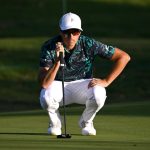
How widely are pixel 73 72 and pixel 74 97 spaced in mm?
291

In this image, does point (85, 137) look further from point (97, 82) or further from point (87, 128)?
point (97, 82)

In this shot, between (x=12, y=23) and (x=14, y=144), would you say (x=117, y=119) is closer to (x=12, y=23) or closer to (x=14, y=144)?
(x=14, y=144)

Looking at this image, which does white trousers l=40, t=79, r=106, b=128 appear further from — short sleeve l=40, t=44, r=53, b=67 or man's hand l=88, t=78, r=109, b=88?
short sleeve l=40, t=44, r=53, b=67

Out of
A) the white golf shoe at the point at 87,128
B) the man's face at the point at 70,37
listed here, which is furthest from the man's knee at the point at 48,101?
the man's face at the point at 70,37

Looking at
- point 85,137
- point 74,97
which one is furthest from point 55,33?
point 85,137

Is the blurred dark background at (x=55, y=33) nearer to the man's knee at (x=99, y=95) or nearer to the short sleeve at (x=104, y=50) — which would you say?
the short sleeve at (x=104, y=50)

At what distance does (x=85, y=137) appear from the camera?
11555mm

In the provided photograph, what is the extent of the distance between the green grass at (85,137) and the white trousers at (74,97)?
249 millimetres

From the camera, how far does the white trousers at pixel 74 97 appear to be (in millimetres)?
11750

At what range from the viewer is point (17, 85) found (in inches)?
1127

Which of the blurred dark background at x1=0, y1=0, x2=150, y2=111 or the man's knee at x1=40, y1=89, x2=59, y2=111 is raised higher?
the blurred dark background at x1=0, y1=0, x2=150, y2=111

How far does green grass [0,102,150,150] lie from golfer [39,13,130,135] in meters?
0.28

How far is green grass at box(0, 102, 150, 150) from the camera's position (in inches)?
417

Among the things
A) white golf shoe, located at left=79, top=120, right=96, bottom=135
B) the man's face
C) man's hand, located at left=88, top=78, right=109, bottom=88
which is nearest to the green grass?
white golf shoe, located at left=79, top=120, right=96, bottom=135
